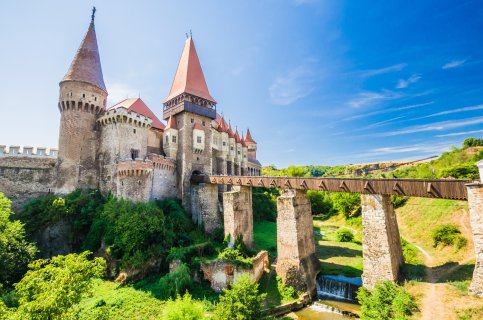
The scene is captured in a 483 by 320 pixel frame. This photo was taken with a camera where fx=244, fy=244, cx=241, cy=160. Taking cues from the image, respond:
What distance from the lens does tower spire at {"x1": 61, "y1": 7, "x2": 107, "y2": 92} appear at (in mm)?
23938

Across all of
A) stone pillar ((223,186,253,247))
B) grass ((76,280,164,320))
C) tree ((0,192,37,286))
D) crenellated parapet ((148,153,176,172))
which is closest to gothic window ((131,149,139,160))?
crenellated parapet ((148,153,176,172))

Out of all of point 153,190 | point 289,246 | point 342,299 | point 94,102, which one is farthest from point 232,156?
point 342,299

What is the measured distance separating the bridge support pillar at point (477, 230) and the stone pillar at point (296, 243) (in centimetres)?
892

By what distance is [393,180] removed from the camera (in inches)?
512

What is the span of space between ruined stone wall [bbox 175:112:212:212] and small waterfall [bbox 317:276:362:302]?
14.8m

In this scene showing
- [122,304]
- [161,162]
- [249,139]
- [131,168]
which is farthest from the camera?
[249,139]

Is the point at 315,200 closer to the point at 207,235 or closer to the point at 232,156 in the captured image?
the point at 232,156

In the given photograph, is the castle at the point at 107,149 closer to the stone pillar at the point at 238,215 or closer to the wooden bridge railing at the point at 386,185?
the stone pillar at the point at 238,215

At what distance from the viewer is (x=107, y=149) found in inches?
945

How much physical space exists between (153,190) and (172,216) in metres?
3.84

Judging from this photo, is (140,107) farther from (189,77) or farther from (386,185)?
(386,185)

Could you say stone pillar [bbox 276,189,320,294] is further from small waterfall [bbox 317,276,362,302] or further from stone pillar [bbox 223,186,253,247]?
stone pillar [bbox 223,186,253,247]

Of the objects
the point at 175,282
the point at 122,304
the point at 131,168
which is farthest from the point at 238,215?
the point at 131,168

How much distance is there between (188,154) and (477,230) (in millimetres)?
24248
